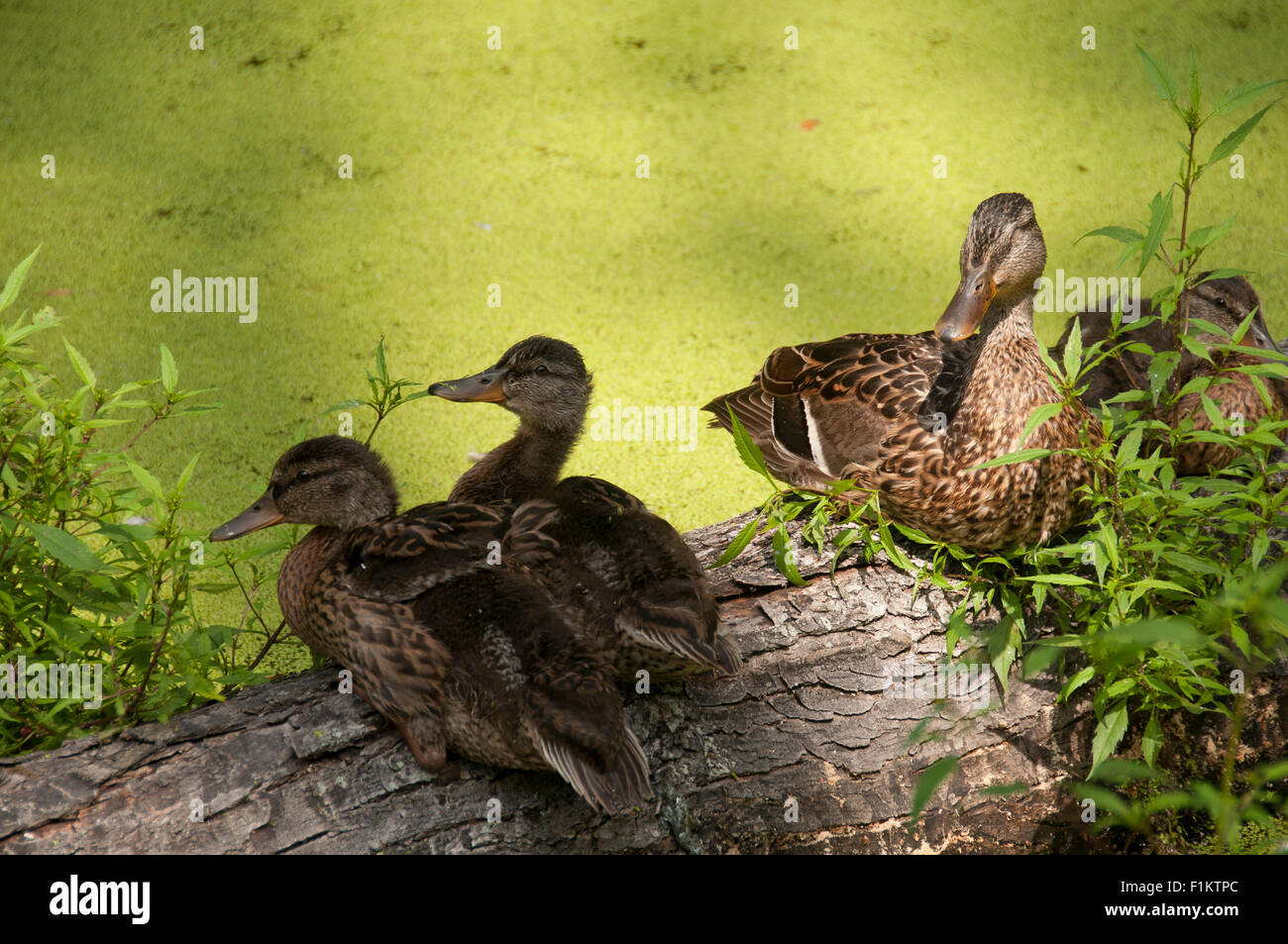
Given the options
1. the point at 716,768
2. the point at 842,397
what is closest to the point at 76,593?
the point at 716,768

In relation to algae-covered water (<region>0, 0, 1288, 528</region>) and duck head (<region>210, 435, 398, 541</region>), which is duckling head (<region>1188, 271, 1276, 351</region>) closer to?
algae-covered water (<region>0, 0, 1288, 528</region>)

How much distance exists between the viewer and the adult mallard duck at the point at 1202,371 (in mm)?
2031

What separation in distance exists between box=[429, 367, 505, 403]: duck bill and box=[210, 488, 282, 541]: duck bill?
1.23 feet

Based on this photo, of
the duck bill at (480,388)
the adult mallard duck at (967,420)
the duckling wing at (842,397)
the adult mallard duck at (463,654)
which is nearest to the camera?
the adult mallard duck at (463,654)

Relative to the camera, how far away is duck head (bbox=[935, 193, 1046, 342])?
5.99 feet

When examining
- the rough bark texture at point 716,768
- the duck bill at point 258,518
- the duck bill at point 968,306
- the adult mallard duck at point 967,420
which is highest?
the duck bill at point 968,306

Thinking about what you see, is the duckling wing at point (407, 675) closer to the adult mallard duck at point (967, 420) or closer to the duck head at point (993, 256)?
the adult mallard duck at point (967, 420)

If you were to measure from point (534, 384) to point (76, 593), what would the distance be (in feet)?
2.80

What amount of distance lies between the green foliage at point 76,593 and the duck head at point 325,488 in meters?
0.17

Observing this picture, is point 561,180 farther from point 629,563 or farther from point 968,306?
point 629,563

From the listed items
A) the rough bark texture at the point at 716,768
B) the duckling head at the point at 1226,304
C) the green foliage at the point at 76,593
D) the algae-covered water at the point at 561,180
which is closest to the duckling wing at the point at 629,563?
the rough bark texture at the point at 716,768

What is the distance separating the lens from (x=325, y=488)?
1.86 m

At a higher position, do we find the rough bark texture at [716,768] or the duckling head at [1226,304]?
the duckling head at [1226,304]

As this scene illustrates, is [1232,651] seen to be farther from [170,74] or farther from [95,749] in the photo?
[170,74]
